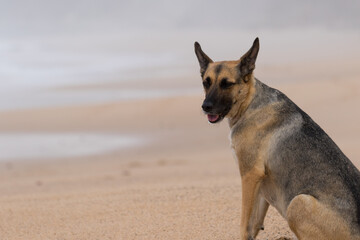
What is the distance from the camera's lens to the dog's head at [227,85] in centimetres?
670

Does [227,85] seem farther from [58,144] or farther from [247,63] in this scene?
[58,144]

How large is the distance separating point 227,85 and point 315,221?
1624mm

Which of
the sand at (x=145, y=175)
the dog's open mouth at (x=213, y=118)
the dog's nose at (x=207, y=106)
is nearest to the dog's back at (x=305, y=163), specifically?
the dog's open mouth at (x=213, y=118)

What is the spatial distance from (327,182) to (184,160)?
40.7 ft

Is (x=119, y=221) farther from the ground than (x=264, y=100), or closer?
closer

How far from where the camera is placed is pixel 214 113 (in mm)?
6734

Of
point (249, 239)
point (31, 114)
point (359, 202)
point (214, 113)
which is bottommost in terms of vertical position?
point (31, 114)

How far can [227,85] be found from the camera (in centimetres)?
673

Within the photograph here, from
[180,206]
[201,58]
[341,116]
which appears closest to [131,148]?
[341,116]

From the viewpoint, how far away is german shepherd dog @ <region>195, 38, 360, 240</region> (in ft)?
20.0

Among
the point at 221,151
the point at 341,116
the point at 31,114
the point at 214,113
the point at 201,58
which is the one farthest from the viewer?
the point at 31,114

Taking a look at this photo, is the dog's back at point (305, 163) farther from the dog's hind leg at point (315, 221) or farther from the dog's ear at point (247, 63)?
the dog's ear at point (247, 63)

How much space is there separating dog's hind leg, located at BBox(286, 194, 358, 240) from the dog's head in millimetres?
1217

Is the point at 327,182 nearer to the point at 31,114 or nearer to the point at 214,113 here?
the point at 214,113
